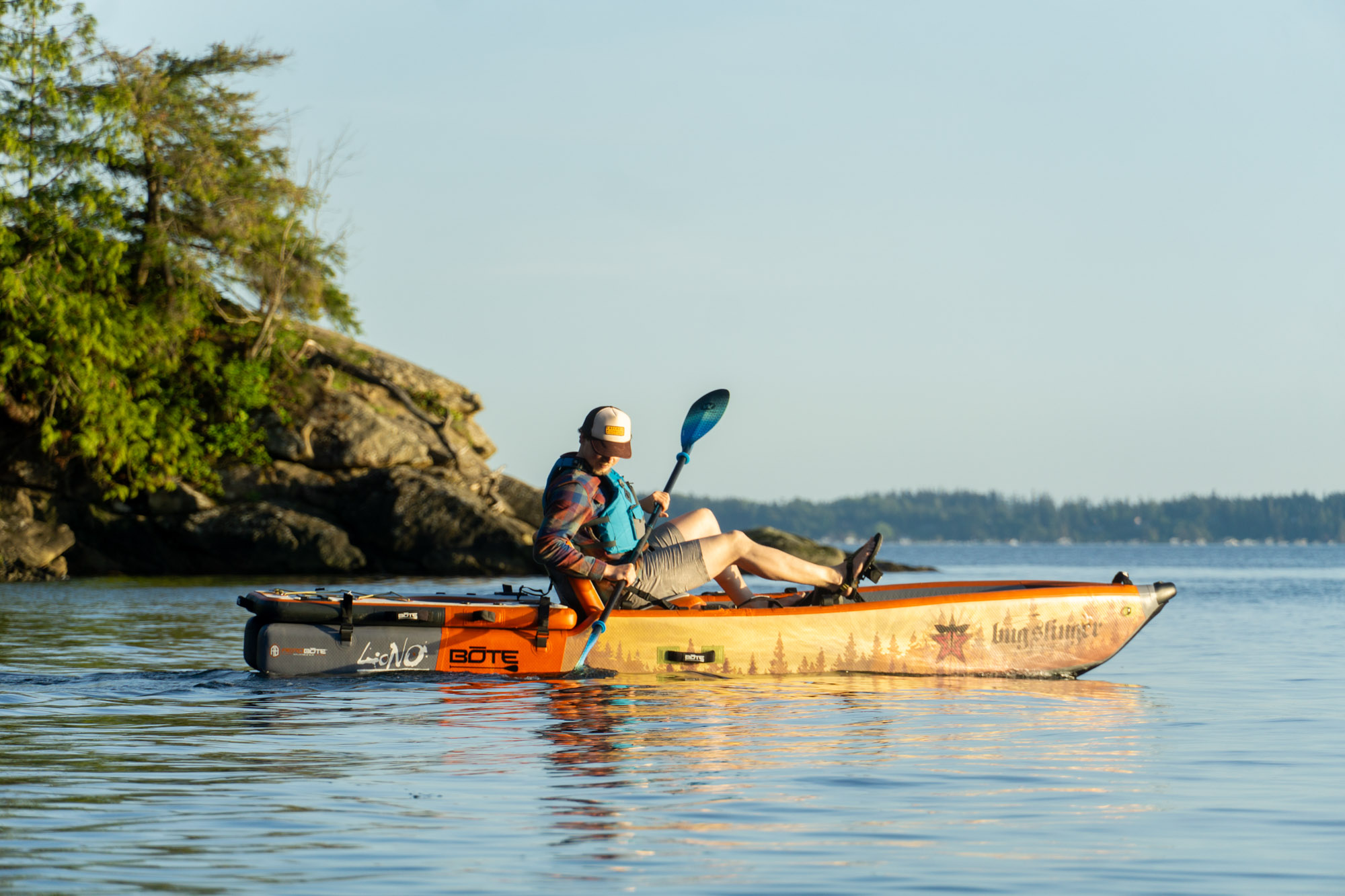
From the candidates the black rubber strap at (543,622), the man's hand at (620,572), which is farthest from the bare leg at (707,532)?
the black rubber strap at (543,622)

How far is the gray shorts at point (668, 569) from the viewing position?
920 centimetres

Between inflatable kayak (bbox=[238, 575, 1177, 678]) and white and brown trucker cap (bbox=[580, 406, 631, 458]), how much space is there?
0.96 m

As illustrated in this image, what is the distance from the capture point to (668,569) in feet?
30.3

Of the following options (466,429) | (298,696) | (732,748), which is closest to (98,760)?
(298,696)

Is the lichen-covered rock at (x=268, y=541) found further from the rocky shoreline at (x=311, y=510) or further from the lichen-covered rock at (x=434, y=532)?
the lichen-covered rock at (x=434, y=532)

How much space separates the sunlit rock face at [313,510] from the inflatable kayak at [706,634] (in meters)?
19.4

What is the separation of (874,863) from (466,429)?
31.8 meters

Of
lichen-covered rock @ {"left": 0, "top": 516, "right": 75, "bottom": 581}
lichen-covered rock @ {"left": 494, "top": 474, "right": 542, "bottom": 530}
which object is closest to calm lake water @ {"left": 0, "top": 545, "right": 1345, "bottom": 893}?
lichen-covered rock @ {"left": 0, "top": 516, "right": 75, "bottom": 581}

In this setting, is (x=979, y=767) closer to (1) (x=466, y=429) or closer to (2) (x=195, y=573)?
(2) (x=195, y=573)

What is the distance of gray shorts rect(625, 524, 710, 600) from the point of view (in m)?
9.20

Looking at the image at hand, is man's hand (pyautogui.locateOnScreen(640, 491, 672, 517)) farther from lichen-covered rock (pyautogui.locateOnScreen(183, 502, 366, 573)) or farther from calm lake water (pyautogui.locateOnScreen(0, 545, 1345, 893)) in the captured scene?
lichen-covered rock (pyautogui.locateOnScreen(183, 502, 366, 573))

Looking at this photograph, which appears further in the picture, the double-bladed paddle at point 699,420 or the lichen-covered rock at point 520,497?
the lichen-covered rock at point 520,497

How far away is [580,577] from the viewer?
902 centimetres

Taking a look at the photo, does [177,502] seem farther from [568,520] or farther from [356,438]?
[568,520]
